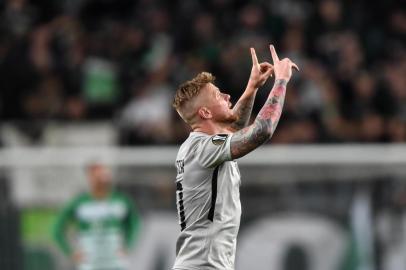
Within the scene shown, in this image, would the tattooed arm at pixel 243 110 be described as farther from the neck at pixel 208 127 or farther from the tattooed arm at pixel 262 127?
the tattooed arm at pixel 262 127

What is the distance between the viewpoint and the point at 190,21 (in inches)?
567

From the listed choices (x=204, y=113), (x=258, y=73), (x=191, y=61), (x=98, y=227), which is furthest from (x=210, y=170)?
(x=191, y=61)

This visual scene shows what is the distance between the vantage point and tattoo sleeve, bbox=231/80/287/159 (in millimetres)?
6574

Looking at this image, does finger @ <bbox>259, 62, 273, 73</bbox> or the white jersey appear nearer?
the white jersey

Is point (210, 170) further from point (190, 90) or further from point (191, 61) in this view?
point (191, 61)

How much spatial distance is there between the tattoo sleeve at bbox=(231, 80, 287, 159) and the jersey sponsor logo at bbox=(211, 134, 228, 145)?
9 centimetres

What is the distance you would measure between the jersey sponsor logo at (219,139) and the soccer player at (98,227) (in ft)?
13.8

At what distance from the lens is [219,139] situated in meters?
6.75

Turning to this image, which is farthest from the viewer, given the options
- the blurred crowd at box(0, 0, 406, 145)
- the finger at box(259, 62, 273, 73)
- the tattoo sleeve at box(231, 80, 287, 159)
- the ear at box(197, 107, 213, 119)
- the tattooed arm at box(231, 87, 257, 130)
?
the blurred crowd at box(0, 0, 406, 145)

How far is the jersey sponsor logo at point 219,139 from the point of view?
674cm

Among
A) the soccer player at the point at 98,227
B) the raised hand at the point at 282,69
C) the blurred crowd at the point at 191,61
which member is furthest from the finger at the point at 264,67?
the blurred crowd at the point at 191,61

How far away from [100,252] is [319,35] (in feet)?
14.5

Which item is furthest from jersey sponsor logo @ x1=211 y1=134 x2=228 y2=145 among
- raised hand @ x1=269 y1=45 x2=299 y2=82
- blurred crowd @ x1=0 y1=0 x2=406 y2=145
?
blurred crowd @ x1=0 y1=0 x2=406 y2=145

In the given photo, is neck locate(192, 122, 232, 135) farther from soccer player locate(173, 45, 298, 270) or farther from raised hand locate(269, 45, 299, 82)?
raised hand locate(269, 45, 299, 82)
